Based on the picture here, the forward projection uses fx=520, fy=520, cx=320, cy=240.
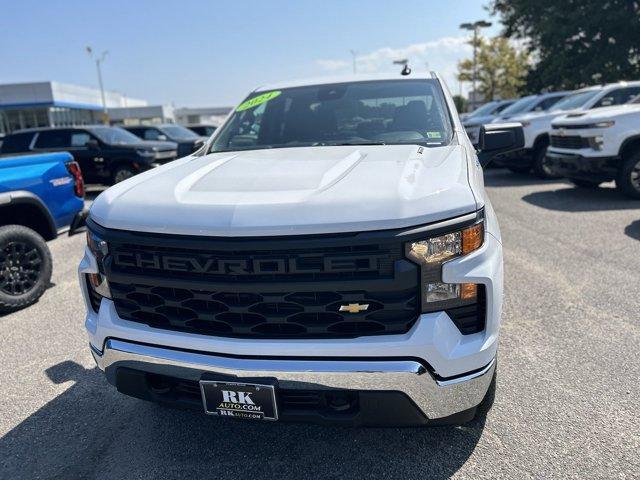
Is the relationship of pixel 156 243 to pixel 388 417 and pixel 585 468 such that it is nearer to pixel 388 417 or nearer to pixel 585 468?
pixel 388 417

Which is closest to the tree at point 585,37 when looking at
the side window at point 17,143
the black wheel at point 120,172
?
the black wheel at point 120,172

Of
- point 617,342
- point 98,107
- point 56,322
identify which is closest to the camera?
point 617,342

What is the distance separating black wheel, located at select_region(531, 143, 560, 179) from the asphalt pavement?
7.07m

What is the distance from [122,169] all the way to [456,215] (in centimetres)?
1093

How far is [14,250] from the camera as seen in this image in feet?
15.1

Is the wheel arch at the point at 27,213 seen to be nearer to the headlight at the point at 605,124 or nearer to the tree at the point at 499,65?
the headlight at the point at 605,124

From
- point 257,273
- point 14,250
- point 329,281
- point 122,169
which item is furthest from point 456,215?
point 122,169

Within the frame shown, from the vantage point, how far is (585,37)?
880 inches

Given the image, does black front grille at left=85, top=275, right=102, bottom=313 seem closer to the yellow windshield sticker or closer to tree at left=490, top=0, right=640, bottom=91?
the yellow windshield sticker

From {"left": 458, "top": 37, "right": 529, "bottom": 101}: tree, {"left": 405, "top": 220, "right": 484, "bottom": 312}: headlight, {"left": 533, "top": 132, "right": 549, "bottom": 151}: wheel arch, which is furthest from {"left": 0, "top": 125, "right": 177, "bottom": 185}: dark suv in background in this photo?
{"left": 458, "top": 37, "right": 529, "bottom": 101}: tree

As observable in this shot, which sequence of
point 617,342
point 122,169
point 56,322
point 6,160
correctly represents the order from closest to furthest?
1. point 617,342
2. point 56,322
3. point 6,160
4. point 122,169

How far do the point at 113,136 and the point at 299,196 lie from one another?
11.3 metres

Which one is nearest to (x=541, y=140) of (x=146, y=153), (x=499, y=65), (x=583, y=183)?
(x=583, y=183)

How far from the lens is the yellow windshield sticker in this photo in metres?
4.02
